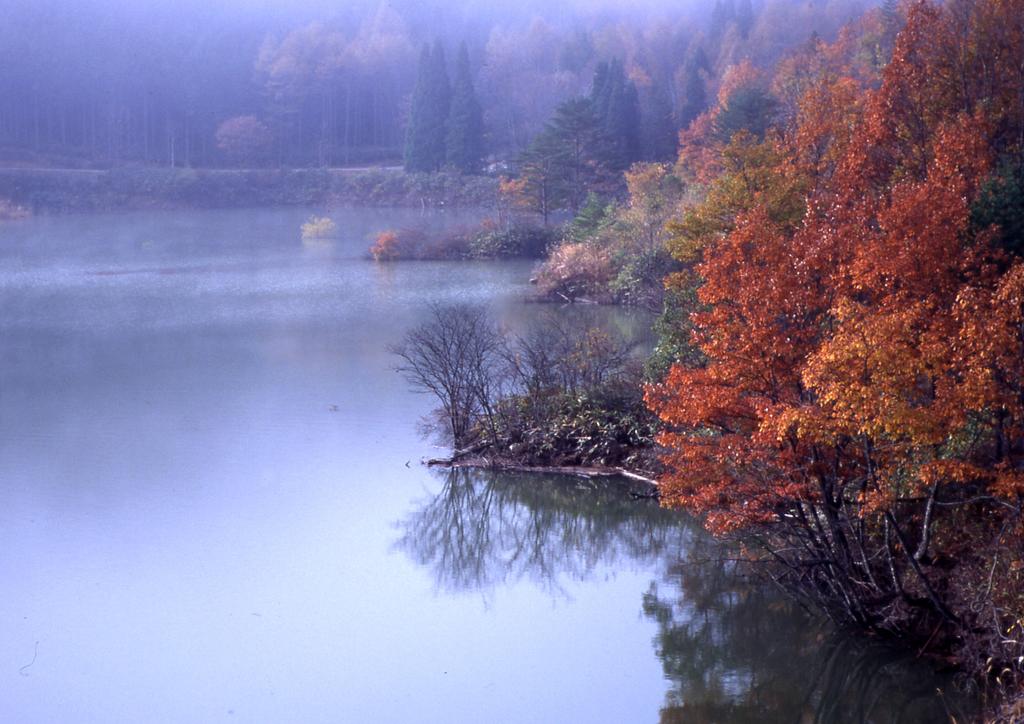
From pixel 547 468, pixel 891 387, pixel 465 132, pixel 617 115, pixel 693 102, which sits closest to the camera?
pixel 891 387

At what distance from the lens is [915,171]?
547 inches

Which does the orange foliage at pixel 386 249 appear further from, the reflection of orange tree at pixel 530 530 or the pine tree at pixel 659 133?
the reflection of orange tree at pixel 530 530

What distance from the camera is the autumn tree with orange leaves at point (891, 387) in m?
9.16

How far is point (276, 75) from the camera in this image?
7844 centimetres

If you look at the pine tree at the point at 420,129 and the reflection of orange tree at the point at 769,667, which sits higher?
Answer: the pine tree at the point at 420,129

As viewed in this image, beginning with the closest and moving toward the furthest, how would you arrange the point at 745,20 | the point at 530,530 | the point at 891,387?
the point at 891,387, the point at 530,530, the point at 745,20

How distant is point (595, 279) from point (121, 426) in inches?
698

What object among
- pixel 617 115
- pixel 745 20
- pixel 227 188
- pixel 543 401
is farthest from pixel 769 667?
pixel 745 20

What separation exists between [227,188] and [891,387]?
60.8m

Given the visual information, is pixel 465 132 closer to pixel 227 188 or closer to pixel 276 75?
pixel 227 188

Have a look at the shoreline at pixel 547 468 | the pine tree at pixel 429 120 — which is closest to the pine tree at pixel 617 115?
the pine tree at pixel 429 120

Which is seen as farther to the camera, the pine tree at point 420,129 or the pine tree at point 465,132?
the pine tree at point 420,129

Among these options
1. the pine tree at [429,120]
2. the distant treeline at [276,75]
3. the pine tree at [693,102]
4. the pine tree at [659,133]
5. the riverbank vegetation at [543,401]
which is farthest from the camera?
the distant treeline at [276,75]

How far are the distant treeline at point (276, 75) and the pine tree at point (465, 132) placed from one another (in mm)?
2482
